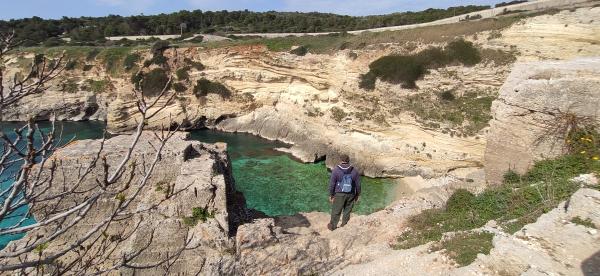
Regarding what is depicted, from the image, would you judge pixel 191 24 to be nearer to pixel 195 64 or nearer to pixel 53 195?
pixel 195 64

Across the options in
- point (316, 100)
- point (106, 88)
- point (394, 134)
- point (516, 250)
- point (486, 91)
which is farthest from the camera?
point (106, 88)

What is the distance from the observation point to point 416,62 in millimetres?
28188

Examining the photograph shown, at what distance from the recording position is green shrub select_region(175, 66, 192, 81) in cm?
4181

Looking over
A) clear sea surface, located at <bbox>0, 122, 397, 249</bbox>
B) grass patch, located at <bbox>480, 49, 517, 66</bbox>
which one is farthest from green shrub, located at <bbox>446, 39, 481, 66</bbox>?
clear sea surface, located at <bbox>0, 122, 397, 249</bbox>

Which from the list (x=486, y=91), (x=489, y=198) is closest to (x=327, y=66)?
(x=486, y=91)

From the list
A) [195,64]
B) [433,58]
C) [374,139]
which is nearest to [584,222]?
[374,139]

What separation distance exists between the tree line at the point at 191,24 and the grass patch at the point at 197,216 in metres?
54.4

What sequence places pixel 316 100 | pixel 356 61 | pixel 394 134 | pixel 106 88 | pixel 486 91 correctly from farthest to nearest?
1. pixel 106 88
2. pixel 316 100
3. pixel 356 61
4. pixel 394 134
5. pixel 486 91

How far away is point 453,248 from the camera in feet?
26.8

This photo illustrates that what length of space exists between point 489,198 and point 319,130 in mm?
22562

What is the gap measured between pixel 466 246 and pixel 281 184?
1786 cm

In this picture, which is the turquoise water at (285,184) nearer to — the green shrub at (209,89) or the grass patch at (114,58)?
the green shrub at (209,89)

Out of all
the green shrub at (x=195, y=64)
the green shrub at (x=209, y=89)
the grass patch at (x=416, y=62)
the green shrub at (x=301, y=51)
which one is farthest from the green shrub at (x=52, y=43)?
the grass patch at (x=416, y=62)

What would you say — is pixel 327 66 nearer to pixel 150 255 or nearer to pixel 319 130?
pixel 319 130
